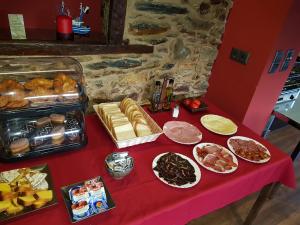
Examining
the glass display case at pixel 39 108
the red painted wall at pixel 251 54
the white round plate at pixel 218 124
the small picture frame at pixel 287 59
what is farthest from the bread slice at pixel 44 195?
the small picture frame at pixel 287 59

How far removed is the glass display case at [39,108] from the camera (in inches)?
42.7

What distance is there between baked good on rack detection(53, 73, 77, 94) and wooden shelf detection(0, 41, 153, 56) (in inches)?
9.5

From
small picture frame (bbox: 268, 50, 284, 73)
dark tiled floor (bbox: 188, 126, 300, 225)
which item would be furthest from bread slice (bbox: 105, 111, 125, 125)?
small picture frame (bbox: 268, 50, 284, 73)

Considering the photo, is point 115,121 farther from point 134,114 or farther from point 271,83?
point 271,83

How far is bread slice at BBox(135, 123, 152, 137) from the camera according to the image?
1383 mm

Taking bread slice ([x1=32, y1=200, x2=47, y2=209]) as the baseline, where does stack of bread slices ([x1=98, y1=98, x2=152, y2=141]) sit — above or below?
above

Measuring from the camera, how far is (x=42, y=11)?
5.69ft

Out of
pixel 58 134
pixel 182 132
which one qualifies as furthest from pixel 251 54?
pixel 58 134

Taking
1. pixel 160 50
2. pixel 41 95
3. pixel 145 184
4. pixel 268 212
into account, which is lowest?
pixel 268 212

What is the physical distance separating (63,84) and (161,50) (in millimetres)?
871

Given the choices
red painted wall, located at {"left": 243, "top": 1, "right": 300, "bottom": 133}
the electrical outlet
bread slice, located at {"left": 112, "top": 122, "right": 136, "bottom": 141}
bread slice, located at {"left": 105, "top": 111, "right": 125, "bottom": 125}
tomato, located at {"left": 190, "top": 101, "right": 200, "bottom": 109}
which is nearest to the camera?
bread slice, located at {"left": 112, "top": 122, "right": 136, "bottom": 141}

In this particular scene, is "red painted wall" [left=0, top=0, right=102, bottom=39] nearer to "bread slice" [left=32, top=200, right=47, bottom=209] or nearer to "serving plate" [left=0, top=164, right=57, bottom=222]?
"serving plate" [left=0, top=164, right=57, bottom=222]

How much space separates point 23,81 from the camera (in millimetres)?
1194

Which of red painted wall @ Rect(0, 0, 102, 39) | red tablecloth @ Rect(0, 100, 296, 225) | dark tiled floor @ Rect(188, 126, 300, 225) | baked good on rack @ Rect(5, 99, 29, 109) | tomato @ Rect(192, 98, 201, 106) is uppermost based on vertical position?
red painted wall @ Rect(0, 0, 102, 39)
